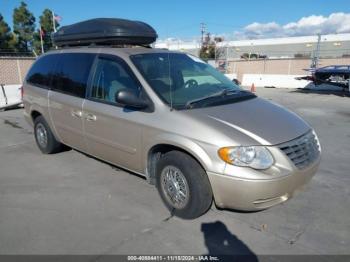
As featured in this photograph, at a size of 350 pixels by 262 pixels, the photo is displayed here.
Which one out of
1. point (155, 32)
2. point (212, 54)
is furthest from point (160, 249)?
point (212, 54)

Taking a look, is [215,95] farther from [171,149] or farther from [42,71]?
[42,71]

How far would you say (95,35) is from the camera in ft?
15.9

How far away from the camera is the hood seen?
3162 millimetres

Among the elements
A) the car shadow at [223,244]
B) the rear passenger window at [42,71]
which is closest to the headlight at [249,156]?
the car shadow at [223,244]

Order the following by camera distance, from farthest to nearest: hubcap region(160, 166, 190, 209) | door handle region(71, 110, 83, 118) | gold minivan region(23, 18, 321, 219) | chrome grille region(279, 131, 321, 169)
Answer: door handle region(71, 110, 83, 118) → hubcap region(160, 166, 190, 209) → chrome grille region(279, 131, 321, 169) → gold minivan region(23, 18, 321, 219)

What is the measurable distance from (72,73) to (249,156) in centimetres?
308

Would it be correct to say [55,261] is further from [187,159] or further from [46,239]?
[187,159]

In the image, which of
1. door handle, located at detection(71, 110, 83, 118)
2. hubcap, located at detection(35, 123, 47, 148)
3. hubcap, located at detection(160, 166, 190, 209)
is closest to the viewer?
hubcap, located at detection(160, 166, 190, 209)

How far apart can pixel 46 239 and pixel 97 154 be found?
159 cm

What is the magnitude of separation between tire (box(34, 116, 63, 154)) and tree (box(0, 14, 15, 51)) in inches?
1859

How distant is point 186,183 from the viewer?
3418 millimetres

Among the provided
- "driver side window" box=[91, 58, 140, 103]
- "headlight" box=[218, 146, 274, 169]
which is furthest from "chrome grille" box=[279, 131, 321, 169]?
"driver side window" box=[91, 58, 140, 103]

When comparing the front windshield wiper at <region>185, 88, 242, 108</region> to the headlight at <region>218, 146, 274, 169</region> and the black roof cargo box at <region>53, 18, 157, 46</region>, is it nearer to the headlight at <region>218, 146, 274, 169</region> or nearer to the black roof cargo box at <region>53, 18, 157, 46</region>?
the headlight at <region>218, 146, 274, 169</region>

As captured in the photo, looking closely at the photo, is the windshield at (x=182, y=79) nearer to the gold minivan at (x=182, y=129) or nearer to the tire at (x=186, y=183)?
the gold minivan at (x=182, y=129)
